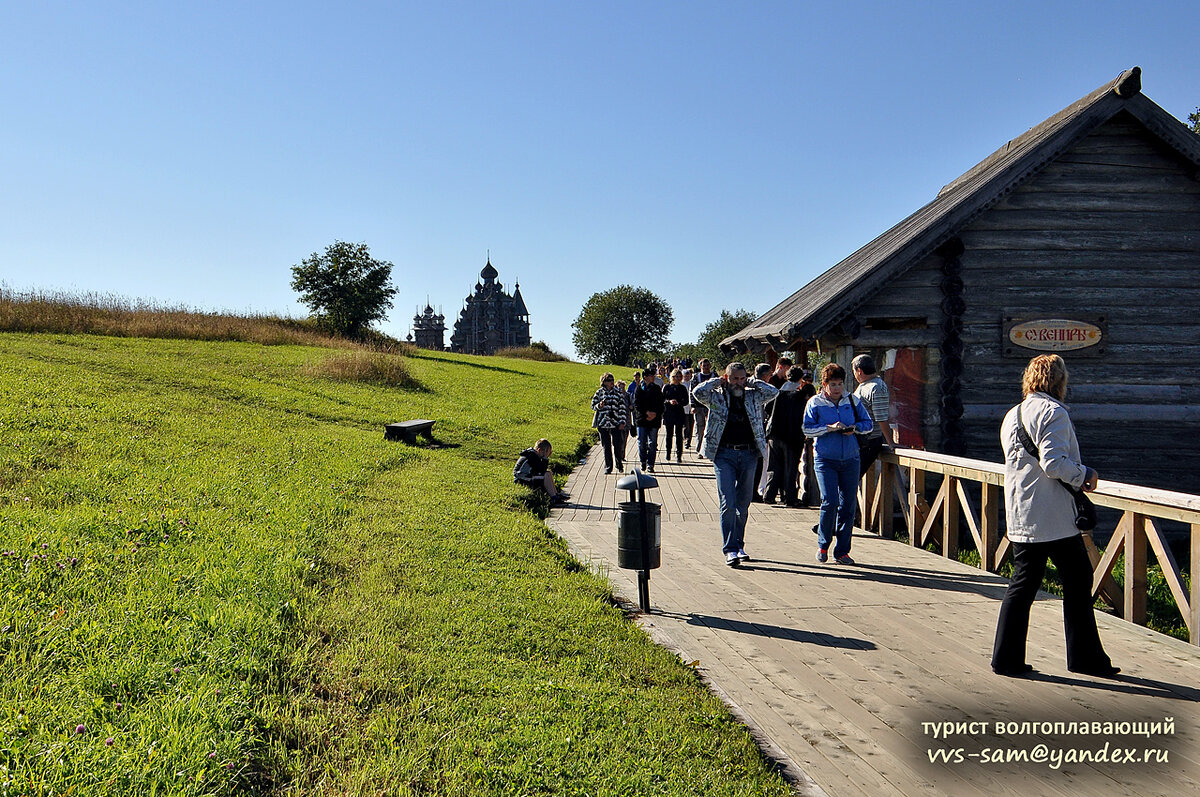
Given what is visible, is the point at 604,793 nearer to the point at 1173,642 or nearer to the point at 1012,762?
the point at 1012,762

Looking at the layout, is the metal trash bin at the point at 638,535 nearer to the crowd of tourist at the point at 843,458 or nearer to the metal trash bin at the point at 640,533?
the metal trash bin at the point at 640,533

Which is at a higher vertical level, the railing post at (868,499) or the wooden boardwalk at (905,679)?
the railing post at (868,499)

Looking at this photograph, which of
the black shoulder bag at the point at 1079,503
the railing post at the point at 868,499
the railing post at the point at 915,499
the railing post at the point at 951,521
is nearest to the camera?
the black shoulder bag at the point at 1079,503

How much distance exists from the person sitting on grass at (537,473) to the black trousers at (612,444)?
3122mm

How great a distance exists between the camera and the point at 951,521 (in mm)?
9023

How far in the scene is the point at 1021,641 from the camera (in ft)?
17.4

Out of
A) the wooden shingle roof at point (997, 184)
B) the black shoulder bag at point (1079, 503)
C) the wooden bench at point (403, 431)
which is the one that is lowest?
the wooden bench at point (403, 431)

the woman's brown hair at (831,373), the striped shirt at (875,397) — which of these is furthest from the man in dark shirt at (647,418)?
the woman's brown hair at (831,373)

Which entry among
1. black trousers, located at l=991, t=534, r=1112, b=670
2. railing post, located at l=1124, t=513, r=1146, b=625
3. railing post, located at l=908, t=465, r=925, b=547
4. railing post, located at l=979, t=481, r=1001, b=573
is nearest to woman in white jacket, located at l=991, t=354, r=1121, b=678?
black trousers, located at l=991, t=534, r=1112, b=670

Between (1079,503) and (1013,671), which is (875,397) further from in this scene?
(1013,671)

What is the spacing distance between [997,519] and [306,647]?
713 centimetres

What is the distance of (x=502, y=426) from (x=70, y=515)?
14.6 meters

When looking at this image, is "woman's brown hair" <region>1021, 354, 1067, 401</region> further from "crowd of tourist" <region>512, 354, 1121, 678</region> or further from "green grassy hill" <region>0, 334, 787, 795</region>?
"green grassy hill" <region>0, 334, 787, 795</region>

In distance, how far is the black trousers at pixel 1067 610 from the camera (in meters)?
5.25
